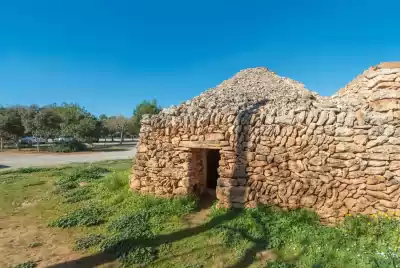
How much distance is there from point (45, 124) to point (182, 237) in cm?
2768

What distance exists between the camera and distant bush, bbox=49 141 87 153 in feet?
90.6

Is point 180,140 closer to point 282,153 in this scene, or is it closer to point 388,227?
point 282,153

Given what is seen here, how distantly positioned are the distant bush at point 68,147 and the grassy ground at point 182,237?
862 inches

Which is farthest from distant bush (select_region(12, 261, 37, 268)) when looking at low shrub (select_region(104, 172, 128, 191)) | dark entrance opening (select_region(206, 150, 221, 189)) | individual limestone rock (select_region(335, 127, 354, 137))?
individual limestone rock (select_region(335, 127, 354, 137))

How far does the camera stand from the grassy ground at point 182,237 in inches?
178

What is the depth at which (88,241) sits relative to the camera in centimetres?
532

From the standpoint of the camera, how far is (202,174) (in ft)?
25.1

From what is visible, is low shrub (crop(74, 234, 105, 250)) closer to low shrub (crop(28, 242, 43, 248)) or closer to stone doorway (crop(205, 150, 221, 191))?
low shrub (crop(28, 242, 43, 248))

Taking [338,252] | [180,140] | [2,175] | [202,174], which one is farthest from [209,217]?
[2,175]

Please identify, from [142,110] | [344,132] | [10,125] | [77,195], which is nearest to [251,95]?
[344,132]

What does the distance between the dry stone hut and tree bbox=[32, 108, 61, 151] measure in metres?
24.1

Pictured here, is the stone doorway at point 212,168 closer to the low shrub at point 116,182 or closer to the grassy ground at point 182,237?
the grassy ground at point 182,237

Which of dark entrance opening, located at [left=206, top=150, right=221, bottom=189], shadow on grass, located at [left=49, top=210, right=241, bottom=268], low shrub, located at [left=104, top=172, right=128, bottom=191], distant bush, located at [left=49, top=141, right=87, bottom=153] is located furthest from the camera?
distant bush, located at [left=49, top=141, right=87, bottom=153]

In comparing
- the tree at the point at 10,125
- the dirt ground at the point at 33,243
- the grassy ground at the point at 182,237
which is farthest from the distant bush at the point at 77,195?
the tree at the point at 10,125
